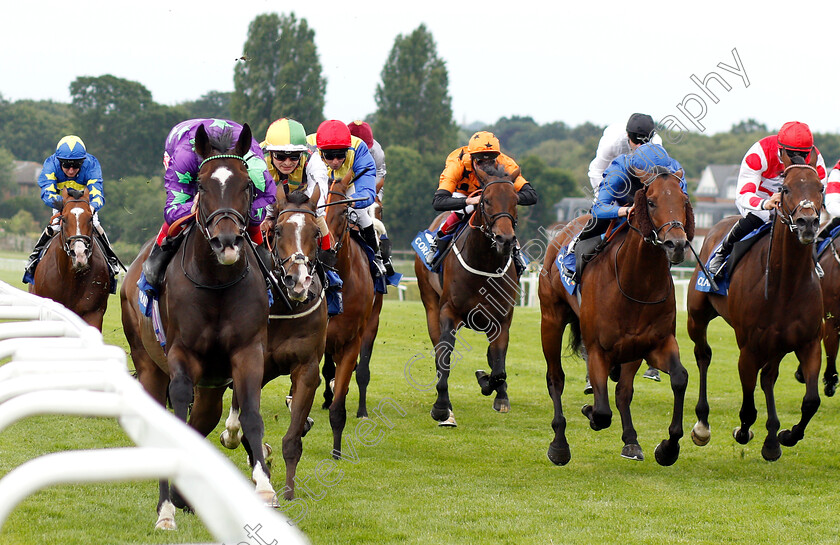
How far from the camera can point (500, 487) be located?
254 inches

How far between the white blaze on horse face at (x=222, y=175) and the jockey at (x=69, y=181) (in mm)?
5165

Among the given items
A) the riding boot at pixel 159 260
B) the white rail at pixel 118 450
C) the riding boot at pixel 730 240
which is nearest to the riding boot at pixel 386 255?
the riding boot at pixel 730 240

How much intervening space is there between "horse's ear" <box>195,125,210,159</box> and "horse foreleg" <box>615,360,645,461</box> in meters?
3.31

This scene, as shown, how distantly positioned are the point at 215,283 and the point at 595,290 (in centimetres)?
274

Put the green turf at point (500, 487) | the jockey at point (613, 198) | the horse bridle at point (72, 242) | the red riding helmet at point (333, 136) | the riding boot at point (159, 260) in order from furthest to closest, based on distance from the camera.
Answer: the horse bridle at point (72, 242), the red riding helmet at point (333, 136), the jockey at point (613, 198), the riding boot at point (159, 260), the green turf at point (500, 487)

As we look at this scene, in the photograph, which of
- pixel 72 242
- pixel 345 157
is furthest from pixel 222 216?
pixel 72 242

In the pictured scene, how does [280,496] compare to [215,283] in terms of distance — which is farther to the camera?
[280,496]

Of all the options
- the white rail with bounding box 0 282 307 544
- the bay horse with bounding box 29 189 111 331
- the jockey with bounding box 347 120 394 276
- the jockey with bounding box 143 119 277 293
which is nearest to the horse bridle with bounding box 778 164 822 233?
the jockey with bounding box 143 119 277 293

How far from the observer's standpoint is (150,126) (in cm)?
5400

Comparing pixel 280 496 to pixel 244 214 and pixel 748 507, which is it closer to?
pixel 244 214

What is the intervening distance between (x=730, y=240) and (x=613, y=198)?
1147 mm

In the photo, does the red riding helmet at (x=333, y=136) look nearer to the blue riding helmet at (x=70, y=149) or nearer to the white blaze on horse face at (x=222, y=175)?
the white blaze on horse face at (x=222, y=175)

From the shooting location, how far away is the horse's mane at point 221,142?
16.4 feet

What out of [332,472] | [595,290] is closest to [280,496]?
[332,472]
